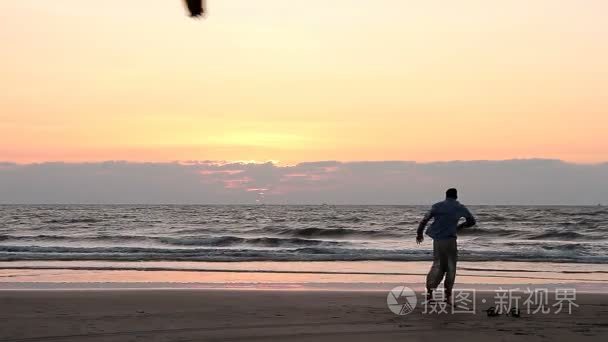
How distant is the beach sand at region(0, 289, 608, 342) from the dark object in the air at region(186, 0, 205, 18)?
5.26 meters

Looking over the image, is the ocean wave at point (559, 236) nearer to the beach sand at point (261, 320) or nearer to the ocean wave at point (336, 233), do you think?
the ocean wave at point (336, 233)

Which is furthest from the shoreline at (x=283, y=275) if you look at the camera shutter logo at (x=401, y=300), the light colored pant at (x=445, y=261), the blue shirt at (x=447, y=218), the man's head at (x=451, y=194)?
the man's head at (x=451, y=194)

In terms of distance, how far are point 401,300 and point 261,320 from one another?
9.18ft

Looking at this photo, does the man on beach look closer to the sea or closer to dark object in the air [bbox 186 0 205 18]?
dark object in the air [bbox 186 0 205 18]

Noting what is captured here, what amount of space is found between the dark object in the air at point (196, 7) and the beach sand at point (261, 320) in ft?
17.3

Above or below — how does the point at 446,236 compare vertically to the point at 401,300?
above

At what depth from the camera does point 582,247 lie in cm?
2795

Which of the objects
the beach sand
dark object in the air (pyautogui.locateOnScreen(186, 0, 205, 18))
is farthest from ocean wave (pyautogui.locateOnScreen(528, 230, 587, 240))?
dark object in the air (pyautogui.locateOnScreen(186, 0, 205, 18))

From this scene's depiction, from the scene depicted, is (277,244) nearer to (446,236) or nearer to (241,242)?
(241,242)

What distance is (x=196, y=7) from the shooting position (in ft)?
8.27

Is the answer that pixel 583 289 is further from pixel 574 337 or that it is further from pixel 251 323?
pixel 251 323

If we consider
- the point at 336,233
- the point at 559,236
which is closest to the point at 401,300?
the point at 559,236

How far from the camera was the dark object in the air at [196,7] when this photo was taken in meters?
2.51

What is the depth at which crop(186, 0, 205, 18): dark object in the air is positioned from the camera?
251 centimetres
